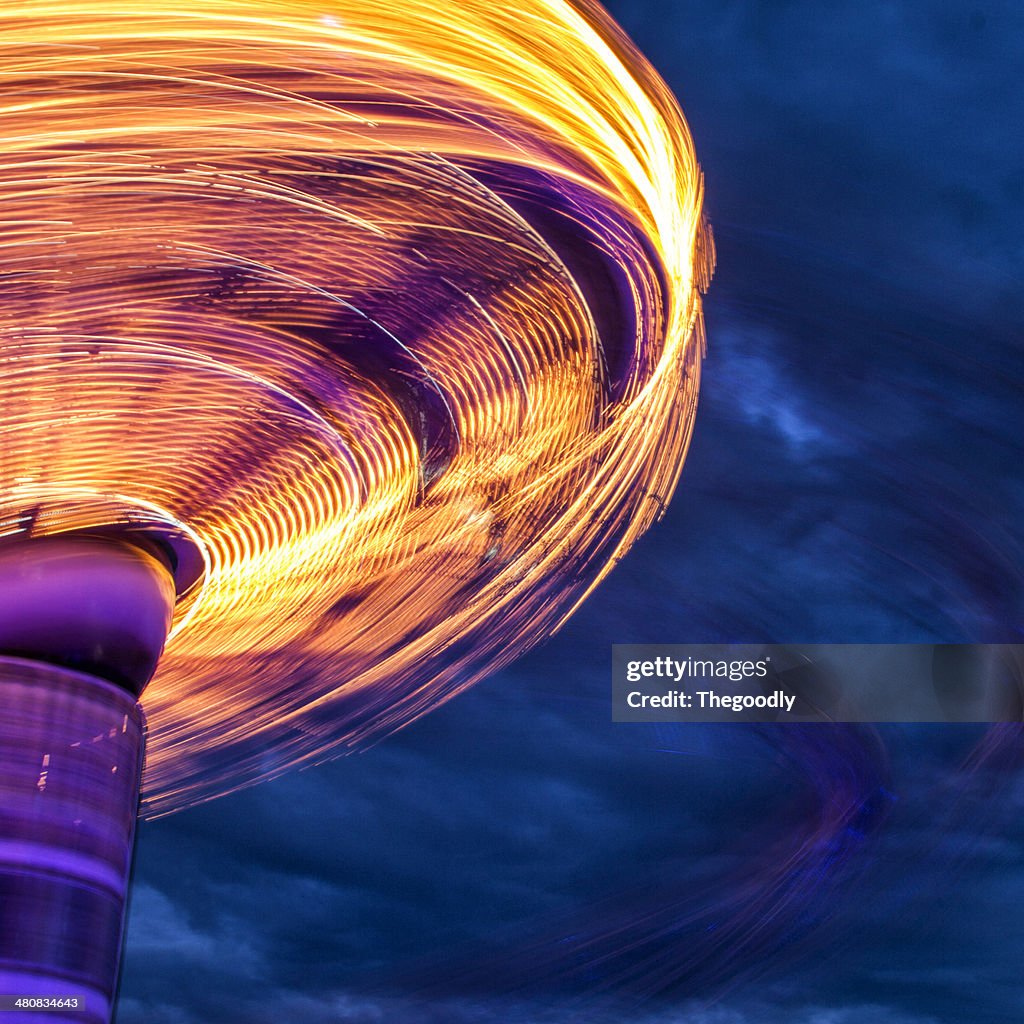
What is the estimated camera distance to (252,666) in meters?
17.8

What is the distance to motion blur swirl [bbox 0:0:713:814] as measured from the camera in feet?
37.4

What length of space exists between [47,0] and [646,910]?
116ft

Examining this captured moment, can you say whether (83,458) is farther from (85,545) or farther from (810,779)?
(810,779)

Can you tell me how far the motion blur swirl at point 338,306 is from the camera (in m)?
11.4

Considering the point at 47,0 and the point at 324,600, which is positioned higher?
the point at 47,0

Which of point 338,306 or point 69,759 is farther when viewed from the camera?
point 338,306

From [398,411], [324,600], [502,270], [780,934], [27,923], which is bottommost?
[27,923]

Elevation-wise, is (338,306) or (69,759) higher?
(338,306)

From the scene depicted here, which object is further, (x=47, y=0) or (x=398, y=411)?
(x=398, y=411)

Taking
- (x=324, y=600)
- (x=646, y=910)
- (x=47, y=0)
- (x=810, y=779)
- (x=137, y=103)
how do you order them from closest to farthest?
(x=47, y=0)
(x=137, y=103)
(x=324, y=600)
(x=810, y=779)
(x=646, y=910)

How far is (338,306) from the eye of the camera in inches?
538

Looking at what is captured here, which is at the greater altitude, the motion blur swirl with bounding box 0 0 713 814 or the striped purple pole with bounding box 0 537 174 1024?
the motion blur swirl with bounding box 0 0 713 814

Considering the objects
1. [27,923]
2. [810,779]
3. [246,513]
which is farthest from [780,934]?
[27,923]

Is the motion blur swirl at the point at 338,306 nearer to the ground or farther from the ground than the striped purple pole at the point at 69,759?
farther from the ground
